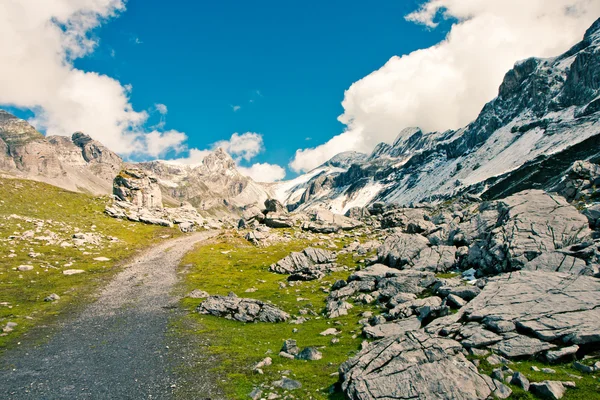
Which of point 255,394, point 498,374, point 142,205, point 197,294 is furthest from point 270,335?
point 142,205

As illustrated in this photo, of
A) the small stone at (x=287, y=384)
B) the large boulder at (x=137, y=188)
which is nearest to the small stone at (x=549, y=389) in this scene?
the small stone at (x=287, y=384)

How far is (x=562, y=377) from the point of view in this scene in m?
17.8

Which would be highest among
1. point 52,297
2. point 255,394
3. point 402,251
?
point 52,297

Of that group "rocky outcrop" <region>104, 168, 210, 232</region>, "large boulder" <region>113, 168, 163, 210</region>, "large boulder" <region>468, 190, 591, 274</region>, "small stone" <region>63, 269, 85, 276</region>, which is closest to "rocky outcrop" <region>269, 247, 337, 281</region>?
"large boulder" <region>468, 190, 591, 274</region>

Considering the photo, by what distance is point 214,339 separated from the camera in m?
32.6

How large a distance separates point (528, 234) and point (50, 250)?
8679cm

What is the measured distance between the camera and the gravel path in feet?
73.7

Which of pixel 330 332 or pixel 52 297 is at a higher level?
pixel 52 297

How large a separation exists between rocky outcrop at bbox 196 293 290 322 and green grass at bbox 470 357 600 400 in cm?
2390

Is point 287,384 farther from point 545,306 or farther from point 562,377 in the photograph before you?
point 545,306

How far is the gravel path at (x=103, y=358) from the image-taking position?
2245 cm

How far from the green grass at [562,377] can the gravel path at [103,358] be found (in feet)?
59.0

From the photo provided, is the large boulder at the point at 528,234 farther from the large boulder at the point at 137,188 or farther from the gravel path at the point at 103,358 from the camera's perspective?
the large boulder at the point at 137,188

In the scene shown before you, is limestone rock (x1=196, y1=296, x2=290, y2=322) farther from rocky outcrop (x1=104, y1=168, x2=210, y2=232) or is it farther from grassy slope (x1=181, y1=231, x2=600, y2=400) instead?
rocky outcrop (x1=104, y1=168, x2=210, y2=232)
